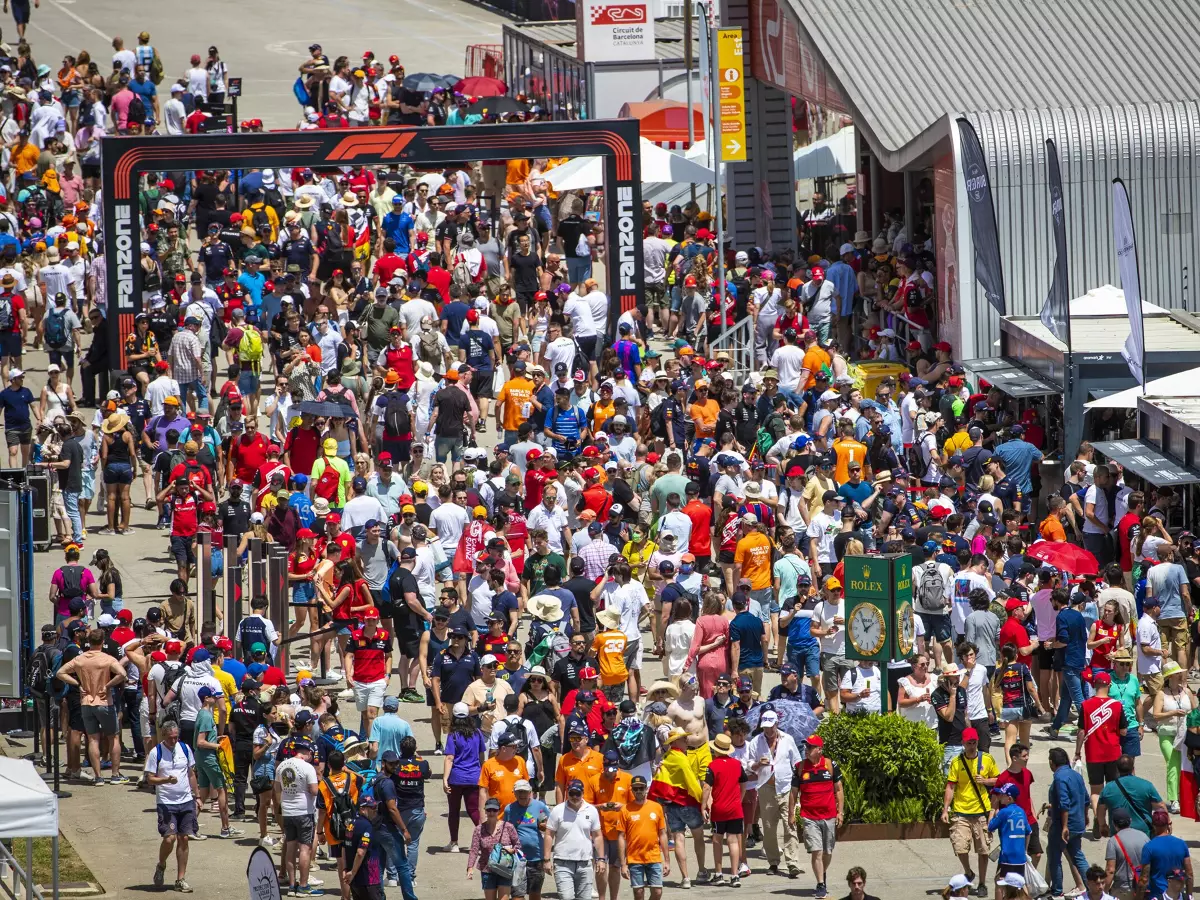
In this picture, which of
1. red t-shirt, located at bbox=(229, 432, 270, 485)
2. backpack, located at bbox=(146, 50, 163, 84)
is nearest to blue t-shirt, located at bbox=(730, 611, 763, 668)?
red t-shirt, located at bbox=(229, 432, 270, 485)

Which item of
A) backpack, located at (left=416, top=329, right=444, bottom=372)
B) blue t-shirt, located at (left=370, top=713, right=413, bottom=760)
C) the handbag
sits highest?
backpack, located at (left=416, top=329, right=444, bottom=372)

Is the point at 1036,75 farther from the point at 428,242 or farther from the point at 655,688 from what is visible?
the point at 655,688

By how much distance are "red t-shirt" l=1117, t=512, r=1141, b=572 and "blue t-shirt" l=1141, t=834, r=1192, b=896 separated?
6.59 metres

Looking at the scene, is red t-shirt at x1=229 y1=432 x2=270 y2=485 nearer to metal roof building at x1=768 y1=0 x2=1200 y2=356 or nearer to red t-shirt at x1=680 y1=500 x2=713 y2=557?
red t-shirt at x1=680 y1=500 x2=713 y2=557

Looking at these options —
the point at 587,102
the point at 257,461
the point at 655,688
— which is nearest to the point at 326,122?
the point at 587,102

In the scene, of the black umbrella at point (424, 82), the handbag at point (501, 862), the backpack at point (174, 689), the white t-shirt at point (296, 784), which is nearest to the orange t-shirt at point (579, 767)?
the handbag at point (501, 862)

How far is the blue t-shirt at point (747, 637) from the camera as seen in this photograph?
1792 centimetres

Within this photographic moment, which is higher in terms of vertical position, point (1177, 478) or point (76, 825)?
point (1177, 478)

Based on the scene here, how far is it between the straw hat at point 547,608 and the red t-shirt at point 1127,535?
568 centimetres

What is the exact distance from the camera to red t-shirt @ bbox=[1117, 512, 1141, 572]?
800 inches

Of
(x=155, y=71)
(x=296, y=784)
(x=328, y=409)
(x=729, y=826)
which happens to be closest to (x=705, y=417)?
(x=328, y=409)

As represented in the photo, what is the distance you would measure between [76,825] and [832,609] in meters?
6.31

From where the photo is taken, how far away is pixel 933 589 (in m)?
18.5

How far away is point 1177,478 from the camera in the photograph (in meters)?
20.6
